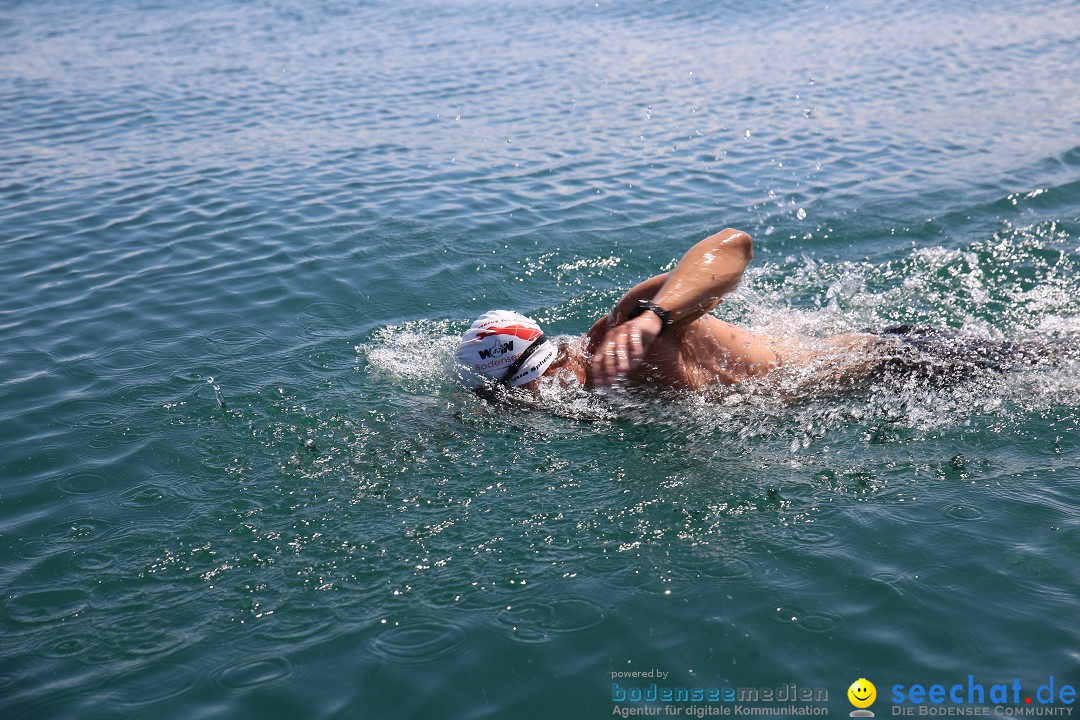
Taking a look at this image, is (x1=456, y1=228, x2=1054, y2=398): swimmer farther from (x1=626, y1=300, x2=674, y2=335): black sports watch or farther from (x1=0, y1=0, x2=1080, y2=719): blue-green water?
(x1=0, y1=0, x2=1080, y2=719): blue-green water

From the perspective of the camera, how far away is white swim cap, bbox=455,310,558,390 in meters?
6.59

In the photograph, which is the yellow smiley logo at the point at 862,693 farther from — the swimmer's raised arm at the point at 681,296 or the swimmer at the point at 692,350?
the swimmer's raised arm at the point at 681,296

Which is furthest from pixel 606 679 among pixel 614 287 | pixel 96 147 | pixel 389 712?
pixel 96 147

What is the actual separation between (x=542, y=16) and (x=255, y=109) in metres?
13.8

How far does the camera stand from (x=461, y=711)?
13.6 feet

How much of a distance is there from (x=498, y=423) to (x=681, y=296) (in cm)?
182

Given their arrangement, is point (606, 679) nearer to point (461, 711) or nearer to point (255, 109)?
point (461, 711)

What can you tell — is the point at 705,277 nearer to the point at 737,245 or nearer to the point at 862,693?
the point at 737,245

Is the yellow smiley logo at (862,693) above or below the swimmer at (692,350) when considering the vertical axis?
below

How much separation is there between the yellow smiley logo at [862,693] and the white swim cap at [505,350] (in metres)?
3.32

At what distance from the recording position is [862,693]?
4.11 metres

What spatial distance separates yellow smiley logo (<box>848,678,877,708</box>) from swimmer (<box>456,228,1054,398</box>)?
2629mm

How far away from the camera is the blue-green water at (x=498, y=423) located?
14.8ft

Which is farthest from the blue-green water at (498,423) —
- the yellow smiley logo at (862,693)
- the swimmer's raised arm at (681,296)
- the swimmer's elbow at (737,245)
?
the swimmer's elbow at (737,245)
